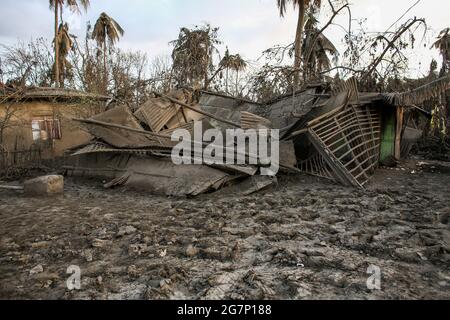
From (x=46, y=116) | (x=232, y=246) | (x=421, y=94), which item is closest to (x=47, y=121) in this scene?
(x=46, y=116)

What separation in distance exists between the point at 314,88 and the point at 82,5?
15.5m

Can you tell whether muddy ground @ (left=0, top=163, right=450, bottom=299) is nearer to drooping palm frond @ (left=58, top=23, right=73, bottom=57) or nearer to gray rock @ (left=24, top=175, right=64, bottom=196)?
gray rock @ (left=24, top=175, right=64, bottom=196)

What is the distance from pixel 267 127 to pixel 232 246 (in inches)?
188

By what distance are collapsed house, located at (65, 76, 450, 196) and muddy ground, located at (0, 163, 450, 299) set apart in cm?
68

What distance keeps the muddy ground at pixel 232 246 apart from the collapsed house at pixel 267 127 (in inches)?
26.6

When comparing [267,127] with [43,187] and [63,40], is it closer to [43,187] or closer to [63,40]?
[43,187]

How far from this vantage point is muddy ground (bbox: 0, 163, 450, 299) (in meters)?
2.64

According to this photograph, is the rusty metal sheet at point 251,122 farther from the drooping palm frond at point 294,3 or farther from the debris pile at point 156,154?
the drooping palm frond at point 294,3

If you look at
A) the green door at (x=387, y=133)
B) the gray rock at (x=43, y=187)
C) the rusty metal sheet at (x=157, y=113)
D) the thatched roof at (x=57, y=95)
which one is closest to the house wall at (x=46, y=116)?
the thatched roof at (x=57, y=95)

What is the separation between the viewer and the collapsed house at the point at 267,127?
21.9ft

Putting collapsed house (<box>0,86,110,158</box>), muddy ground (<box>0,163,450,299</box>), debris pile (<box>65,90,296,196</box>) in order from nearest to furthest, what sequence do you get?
muddy ground (<box>0,163,450,299</box>) < debris pile (<box>65,90,296,196</box>) < collapsed house (<box>0,86,110,158</box>)

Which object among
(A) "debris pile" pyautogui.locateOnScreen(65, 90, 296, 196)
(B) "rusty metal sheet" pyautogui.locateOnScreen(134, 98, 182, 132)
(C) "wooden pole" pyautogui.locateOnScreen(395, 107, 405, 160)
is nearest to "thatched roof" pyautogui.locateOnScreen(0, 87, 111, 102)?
(A) "debris pile" pyautogui.locateOnScreen(65, 90, 296, 196)

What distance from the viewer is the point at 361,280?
8.83 ft
